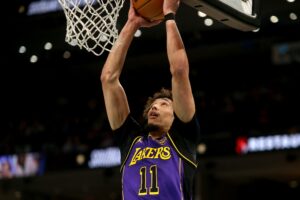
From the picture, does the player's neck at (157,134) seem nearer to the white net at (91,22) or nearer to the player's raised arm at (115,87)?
the player's raised arm at (115,87)

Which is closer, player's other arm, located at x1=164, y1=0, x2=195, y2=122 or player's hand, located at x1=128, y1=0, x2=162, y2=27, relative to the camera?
player's other arm, located at x1=164, y1=0, x2=195, y2=122

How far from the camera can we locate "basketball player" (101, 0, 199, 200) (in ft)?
10.5

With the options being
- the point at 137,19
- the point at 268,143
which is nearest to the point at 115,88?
the point at 137,19

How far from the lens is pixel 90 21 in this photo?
400 cm

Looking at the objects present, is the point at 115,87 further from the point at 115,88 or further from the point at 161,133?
the point at 161,133

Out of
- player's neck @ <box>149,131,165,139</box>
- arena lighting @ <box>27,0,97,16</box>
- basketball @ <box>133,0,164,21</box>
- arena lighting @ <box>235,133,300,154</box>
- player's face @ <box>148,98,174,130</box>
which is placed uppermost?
arena lighting @ <box>27,0,97,16</box>

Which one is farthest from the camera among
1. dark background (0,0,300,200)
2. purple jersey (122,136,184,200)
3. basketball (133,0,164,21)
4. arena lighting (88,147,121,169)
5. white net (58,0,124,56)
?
arena lighting (88,147,121,169)

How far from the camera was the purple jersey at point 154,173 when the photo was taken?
318 centimetres

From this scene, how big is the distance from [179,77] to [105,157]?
9694mm

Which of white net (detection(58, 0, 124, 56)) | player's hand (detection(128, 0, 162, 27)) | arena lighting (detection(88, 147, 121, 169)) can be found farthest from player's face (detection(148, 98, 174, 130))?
arena lighting (detection(88, 147, 121, 169))

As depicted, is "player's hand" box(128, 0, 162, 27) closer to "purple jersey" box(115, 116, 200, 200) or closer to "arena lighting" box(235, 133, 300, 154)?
"purple jersey" box(115, 116, 200, 200)

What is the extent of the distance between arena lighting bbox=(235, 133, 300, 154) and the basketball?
8277 millimetres

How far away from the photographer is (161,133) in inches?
133

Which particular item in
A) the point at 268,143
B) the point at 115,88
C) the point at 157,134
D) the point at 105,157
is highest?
the point at 115,88
